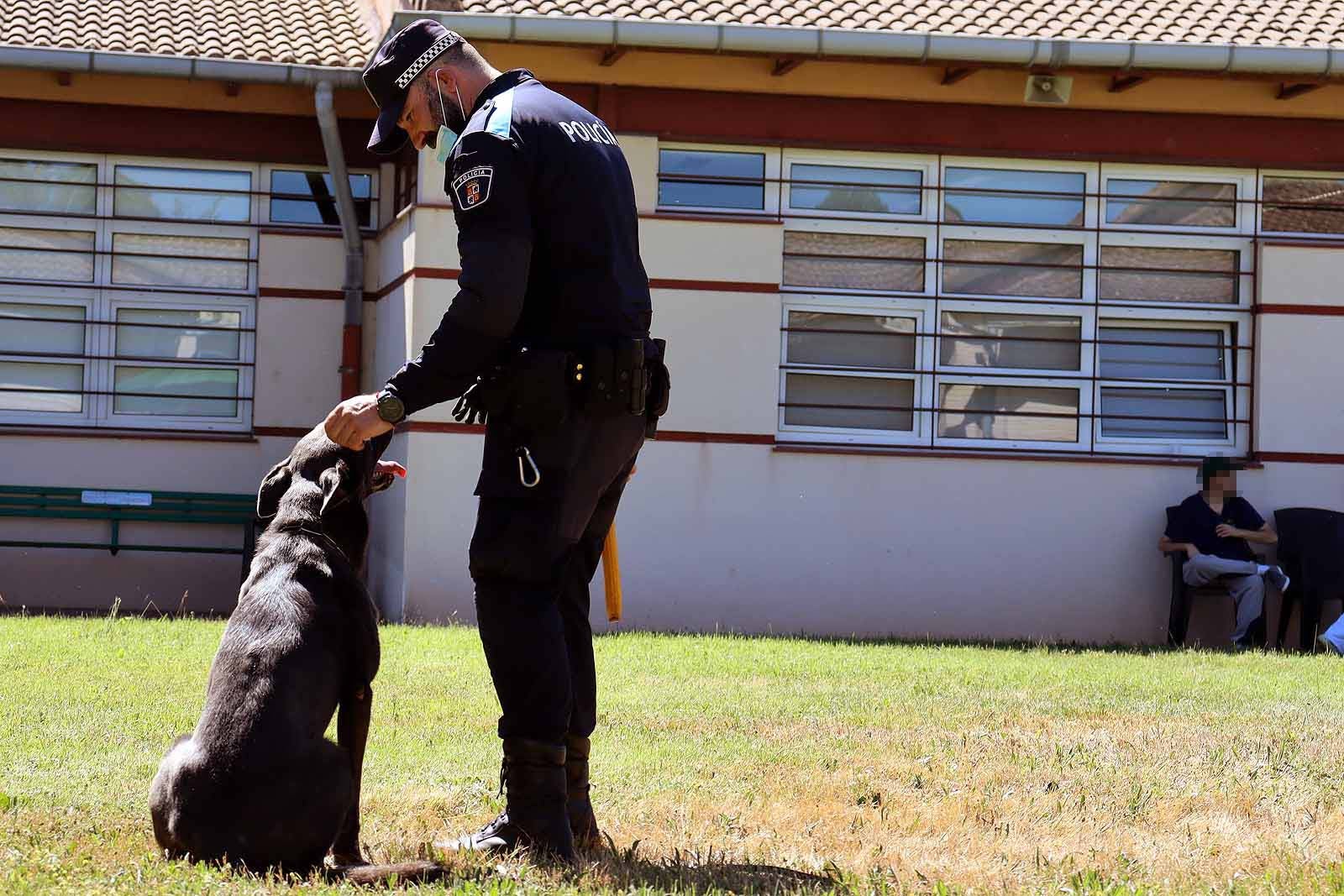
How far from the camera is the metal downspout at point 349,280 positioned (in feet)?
→ 38.8

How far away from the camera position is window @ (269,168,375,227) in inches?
491

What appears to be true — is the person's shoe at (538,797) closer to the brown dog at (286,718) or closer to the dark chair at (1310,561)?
the brown dog at (286,718)

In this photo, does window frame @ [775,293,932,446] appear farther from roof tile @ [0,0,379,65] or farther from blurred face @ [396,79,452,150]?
blurred face @ [396,79,452,150]

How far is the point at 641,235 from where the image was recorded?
10945 mm

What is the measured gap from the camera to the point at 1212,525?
10.9 meters

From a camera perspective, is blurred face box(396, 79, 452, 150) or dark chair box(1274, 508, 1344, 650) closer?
blurred face box(396, 79, 452, 150)

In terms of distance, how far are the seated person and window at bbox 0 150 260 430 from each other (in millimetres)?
7045

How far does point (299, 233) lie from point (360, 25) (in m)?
1.78

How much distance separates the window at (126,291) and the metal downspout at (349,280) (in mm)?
824

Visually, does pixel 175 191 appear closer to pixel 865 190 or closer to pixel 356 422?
pixel 865 190

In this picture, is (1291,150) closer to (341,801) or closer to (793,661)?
(793,661)

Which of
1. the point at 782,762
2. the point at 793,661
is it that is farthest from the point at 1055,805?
the point at 793,661

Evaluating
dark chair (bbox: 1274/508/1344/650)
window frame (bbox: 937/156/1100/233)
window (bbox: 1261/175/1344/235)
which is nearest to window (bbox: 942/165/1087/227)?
window frame (bbox: 937/156/1100/233)

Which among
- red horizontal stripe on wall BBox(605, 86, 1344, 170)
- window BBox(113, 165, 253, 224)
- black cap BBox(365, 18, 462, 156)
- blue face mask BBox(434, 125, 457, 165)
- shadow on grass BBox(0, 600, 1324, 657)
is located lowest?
shadow on grass BBox(0, 600, 1324, 657)
